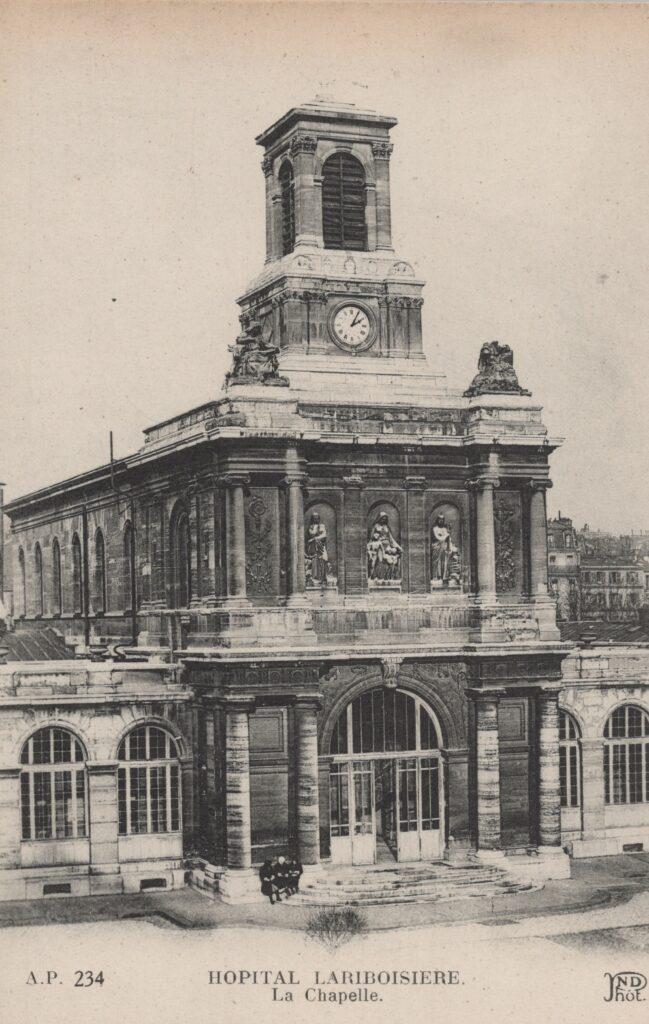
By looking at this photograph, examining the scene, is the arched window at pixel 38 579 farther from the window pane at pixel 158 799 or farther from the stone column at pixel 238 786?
the stone column at pixel 238 786

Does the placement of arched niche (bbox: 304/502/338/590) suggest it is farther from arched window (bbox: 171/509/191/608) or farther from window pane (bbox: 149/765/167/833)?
window pane (bbox: 149/765/167/833)

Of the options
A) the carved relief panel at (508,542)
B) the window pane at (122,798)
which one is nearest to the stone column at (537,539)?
the carved relief panel at (508,542)

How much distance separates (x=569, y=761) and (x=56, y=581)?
19.4 meters

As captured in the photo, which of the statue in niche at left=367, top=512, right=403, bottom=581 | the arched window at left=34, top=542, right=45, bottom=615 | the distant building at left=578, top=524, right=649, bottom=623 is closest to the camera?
the statue in niche at left=367, top=512, right=403, bottom=581

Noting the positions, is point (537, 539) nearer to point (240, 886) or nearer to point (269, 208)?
point (240, 886)

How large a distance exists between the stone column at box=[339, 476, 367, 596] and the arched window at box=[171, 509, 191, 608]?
4218 mm

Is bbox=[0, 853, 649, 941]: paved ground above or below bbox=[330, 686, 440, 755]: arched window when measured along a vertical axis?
below

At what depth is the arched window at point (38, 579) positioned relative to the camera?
58.9m

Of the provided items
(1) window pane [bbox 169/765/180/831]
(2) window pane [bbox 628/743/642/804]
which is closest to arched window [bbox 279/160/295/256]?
(1) window pane [bbox 169/765/180/831]

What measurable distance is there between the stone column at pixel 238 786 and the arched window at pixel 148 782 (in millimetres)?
2242

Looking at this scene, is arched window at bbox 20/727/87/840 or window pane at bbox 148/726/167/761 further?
window pane at bbox 148/726/167/761

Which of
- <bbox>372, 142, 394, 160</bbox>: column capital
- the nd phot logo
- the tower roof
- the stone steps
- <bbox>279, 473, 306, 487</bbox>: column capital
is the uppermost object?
the tower roof

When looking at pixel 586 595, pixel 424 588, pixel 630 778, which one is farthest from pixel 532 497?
pixel 586 595

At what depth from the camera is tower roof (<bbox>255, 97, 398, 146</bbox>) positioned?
45.7 metres
